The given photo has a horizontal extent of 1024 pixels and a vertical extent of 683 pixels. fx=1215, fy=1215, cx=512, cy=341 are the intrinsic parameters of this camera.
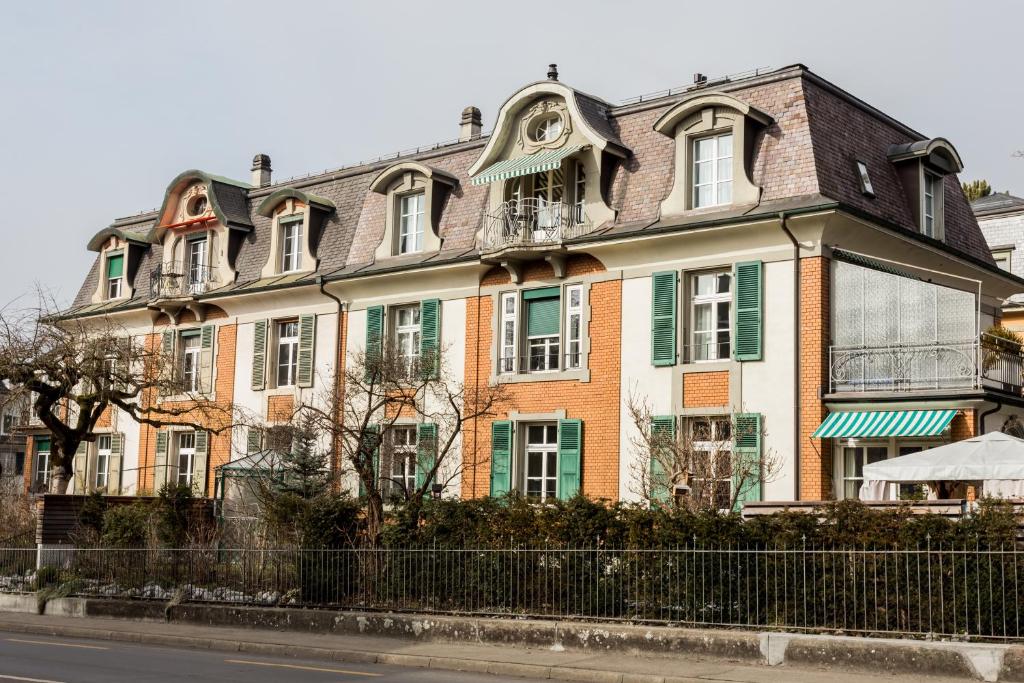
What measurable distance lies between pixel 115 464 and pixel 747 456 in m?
20.2

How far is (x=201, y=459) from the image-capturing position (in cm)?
3275

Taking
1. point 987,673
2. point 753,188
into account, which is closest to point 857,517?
point 987,673

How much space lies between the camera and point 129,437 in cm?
3512

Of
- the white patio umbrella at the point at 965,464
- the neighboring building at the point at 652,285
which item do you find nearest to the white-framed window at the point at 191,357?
the neighboring building at the point at 652,285

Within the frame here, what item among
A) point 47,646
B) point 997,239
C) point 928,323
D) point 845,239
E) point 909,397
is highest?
point 997,239

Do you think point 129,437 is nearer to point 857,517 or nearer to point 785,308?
point 785,308

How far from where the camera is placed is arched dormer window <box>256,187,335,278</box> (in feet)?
104

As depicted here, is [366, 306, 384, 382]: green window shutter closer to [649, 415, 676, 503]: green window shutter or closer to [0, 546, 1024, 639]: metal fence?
[649, 415, 676, 503]: green window shutter

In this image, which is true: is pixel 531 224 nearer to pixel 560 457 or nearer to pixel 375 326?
pixel 560 457

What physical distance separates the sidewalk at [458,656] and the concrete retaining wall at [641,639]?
0.12m

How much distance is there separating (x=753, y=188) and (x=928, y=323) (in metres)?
4.14

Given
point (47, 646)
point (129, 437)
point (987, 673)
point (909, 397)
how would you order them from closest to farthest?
point (987, 673)
point (47, 646)
point (909, 397)
point (129, 437)

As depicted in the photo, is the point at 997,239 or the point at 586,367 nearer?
the point at 586,367

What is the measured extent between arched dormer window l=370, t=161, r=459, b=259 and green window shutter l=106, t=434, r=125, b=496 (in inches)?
428
